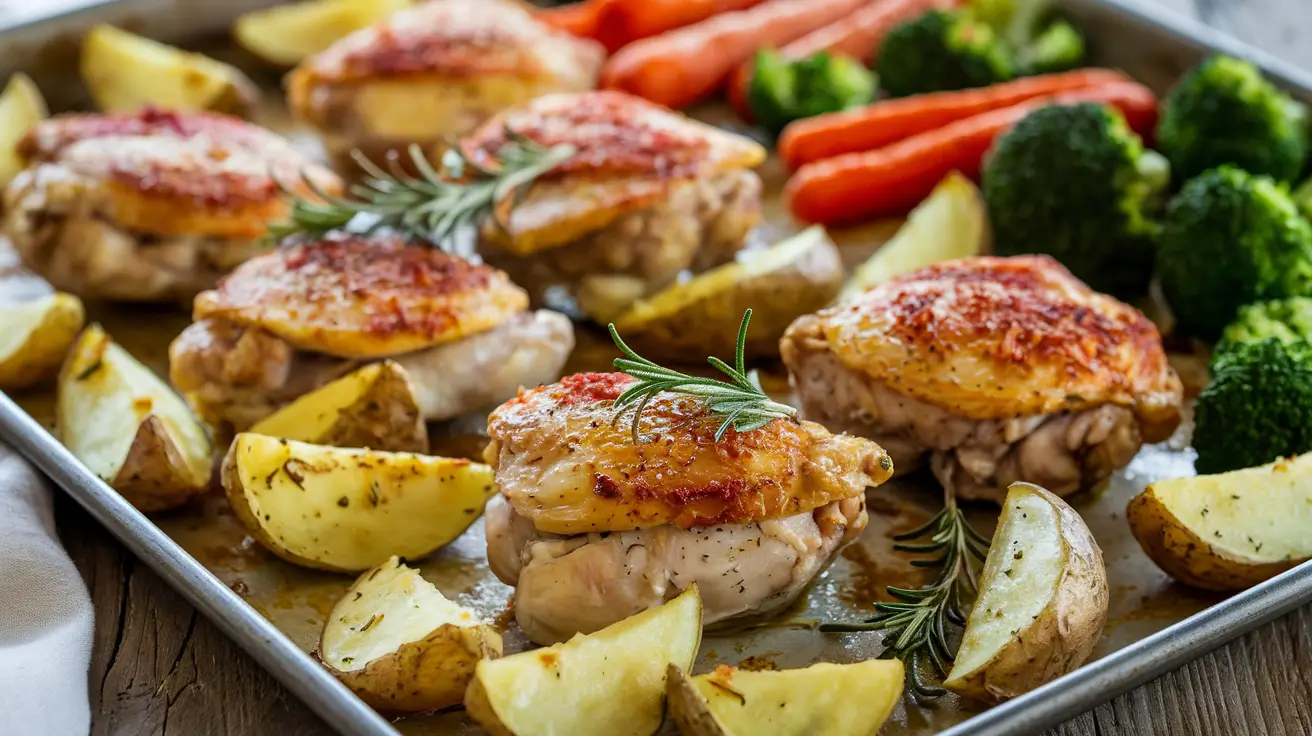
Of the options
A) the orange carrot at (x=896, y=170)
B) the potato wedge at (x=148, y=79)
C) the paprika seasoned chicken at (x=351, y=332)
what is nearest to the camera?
the paprika seasoned chicken at (x=351, y=332)

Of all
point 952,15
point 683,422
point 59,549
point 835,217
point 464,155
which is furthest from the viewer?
point 952,15

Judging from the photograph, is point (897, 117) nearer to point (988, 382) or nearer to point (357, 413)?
point (988, 382)

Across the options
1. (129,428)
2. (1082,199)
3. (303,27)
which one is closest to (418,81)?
(303,27)

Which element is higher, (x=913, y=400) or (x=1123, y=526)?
(x=913, y=400)

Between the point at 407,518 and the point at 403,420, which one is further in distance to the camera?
the point at 403,420

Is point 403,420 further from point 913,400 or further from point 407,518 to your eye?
point 913,400

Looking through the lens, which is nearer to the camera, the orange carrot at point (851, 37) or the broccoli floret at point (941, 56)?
the broccoli floret at point (941, 56)

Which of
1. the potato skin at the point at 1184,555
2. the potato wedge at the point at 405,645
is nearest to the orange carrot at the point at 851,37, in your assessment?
the potato skin at the point at 1184,555

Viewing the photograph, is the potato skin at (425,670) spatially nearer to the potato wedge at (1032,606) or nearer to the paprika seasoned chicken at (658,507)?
the paprika seasoned chicken at (658,507)

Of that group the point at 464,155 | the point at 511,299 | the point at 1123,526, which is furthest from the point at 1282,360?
the point at 464,155
